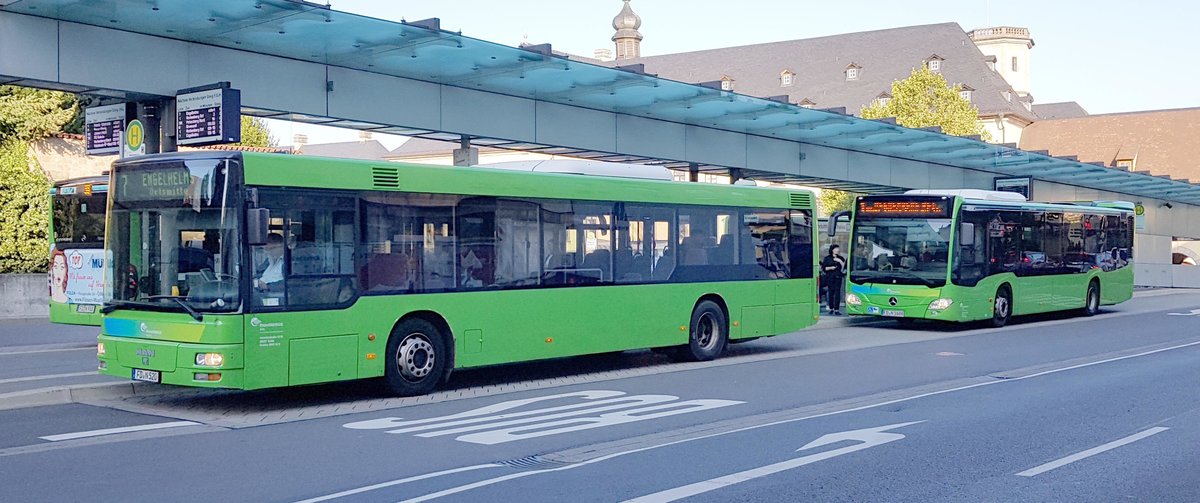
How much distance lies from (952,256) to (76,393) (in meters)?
17.0

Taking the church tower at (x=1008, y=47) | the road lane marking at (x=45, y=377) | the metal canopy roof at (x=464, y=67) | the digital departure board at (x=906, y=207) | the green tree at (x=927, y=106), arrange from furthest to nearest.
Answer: the church tower at (x=1008, y=47) → the green tree at (x=927, y=106) → the digital departure board at (x=906, y=207) → the metal canopy roof at (x=464, y=67) → the road lane marking at (x=45, y=377)

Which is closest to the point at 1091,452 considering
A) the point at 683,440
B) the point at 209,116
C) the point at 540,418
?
the point at 683,440

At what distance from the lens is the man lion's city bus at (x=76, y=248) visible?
21172 millimetres

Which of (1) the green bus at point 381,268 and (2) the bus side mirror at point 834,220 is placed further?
(2) the bus side mirror at point 834,220

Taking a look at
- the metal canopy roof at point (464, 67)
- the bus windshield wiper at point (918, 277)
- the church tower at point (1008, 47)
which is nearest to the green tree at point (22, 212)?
the metal canopy roof at point (464, 67)

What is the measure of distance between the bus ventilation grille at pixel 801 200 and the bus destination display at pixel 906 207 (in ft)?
18.9

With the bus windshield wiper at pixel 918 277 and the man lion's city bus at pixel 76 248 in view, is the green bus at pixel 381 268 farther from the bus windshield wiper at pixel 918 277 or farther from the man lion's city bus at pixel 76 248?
the man lion's city bus at pixel 76 248

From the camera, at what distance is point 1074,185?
4522 cm

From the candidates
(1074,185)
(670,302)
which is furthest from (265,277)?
(1074,185)

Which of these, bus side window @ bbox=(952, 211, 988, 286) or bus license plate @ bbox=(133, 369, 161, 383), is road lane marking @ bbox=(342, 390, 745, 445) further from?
bus side window @ bbox=(952, 211, 988, 286)

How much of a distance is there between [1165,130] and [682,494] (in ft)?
323

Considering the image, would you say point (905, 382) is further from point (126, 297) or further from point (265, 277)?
point (126, 297)

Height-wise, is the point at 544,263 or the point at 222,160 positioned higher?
the point at 222,160

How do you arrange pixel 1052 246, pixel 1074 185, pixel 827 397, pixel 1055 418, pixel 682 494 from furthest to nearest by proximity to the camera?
pixel 1074 185 → pixel 1052 246 → pixel 827 397 → pixel 1055 418 → pixel 682 494
